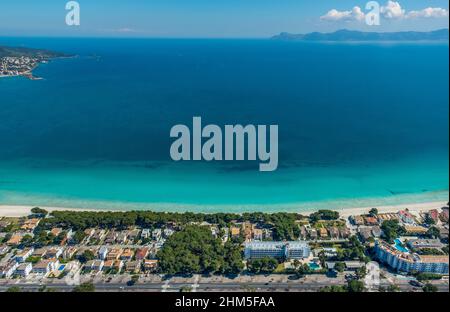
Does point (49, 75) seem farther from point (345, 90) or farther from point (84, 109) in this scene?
point (345, 90)

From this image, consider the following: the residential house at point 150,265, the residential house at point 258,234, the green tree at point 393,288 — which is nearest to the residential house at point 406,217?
the green tree at point 393,288

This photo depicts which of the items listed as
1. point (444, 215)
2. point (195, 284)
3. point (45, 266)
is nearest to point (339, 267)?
point (195, 284)

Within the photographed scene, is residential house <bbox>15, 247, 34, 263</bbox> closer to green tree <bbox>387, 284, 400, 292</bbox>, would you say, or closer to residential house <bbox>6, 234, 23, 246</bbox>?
residential house <bbox>6, 234, 23, 246</bbox>

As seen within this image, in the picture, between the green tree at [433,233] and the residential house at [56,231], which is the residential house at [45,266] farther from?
the green tree at [433,233]

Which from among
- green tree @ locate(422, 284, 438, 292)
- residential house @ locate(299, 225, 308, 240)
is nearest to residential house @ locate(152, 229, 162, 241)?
residential house @ locate(299, 225, 308, 240)

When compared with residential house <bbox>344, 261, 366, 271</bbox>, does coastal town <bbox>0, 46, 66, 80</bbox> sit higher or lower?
higher
